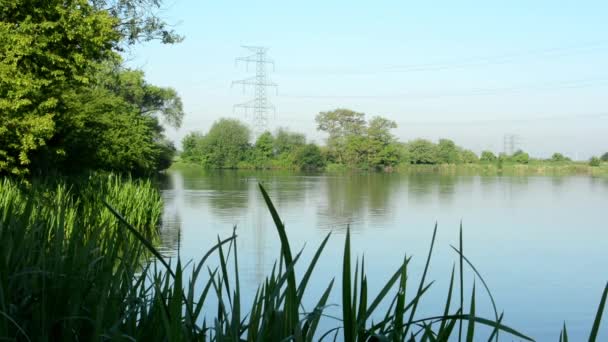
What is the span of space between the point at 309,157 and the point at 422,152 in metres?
14.8

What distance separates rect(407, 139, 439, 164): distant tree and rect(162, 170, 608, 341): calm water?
2217 inches

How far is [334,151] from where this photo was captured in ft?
255

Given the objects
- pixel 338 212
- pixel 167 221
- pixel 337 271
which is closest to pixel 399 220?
pixel 338 212

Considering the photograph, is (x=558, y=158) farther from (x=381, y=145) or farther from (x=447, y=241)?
(x=447, y=241)

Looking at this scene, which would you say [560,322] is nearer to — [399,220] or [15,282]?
[15,282]

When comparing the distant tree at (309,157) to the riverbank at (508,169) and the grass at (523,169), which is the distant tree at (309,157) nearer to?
the riverbank at (508,169)

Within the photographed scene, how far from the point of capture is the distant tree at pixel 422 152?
79.0 metres

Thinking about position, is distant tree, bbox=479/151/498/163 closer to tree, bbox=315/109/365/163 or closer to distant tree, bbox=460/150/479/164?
distant tree, bbox=460/150/479/164

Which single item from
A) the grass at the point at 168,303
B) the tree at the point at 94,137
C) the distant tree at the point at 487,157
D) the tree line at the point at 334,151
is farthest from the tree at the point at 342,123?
the grass at the point at 168,303

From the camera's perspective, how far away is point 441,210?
1912 centimetres

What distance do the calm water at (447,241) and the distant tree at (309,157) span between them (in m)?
49.9

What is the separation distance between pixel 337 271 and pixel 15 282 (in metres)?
6.85

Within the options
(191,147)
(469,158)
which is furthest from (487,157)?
(191,147)

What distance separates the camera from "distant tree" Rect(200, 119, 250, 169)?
74.2 metres
